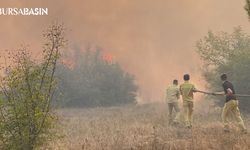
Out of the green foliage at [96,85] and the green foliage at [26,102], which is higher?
the green foliage at [96,85]

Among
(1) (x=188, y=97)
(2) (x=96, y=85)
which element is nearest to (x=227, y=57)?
(1) (x=188, y=97)

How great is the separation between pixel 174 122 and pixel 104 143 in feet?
16.8

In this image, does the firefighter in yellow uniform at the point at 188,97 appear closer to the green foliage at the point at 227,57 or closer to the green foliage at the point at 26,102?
the green foliage at the point at 26,102

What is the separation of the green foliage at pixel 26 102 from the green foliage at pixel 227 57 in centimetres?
1779

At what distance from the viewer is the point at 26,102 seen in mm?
12078

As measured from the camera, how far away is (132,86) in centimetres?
4919

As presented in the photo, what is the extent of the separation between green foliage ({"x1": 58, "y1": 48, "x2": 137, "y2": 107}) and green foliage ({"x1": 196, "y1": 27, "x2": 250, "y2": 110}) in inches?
671

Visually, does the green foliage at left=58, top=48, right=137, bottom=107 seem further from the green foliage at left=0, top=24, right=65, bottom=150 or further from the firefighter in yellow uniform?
the green foliage at left=0, top=24, right=65, bottom=150

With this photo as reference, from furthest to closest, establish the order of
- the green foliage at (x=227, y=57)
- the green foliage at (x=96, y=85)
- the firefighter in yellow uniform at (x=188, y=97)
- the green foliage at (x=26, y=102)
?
the green foliage at (x=96, y=85) → the green foliage at (x=227, y=57) → the firefighter in yellow uniform at (x=188, y=97) → the green foliage at (x=26, y=102)

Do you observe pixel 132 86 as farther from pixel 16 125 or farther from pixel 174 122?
pixel 16 125

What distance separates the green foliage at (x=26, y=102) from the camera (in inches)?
477

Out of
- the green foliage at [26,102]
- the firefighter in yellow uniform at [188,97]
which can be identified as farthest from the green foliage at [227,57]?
the green foliage at [26,102]

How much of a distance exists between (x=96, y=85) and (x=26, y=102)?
34.8m

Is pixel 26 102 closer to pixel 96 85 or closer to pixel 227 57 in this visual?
pixel 227 57
